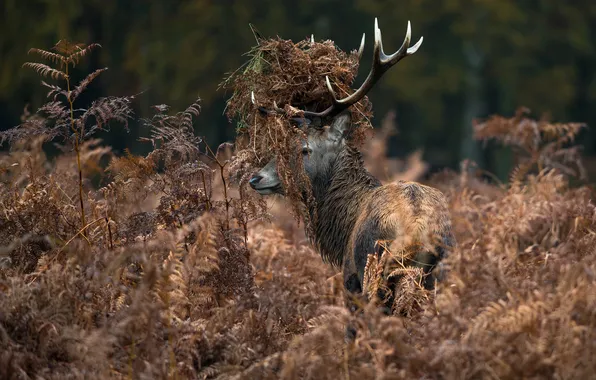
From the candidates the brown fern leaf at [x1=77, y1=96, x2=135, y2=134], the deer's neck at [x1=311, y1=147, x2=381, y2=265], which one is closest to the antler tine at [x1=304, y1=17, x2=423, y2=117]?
the deer's neck at [x1=311, y1=147, x2=381, y2=265]

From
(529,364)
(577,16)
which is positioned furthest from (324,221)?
(577,16)

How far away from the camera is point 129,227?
251 inches

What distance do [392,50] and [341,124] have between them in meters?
15.8

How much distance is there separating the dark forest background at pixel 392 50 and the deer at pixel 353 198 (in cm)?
1418

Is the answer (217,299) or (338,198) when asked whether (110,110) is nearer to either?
(217,299)

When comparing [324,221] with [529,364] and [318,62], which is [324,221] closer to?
[318,62]

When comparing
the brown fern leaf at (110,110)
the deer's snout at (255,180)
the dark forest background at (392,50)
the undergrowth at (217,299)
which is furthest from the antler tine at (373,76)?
the dark forest background at (392,50)

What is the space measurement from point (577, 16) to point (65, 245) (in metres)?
20.4

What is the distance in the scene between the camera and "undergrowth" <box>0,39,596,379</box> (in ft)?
14.7

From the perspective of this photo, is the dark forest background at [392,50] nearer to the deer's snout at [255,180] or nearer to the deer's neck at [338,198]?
the deer's neck at [338,198]

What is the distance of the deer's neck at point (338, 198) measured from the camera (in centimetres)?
663

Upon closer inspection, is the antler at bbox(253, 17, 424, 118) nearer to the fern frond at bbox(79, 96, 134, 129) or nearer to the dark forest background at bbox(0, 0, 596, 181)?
the fern frond at bbox(79, 96, 134, 129)

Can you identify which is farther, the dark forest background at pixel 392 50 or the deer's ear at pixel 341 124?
the dark forest background at pixel 392 50

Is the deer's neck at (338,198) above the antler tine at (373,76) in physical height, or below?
below
